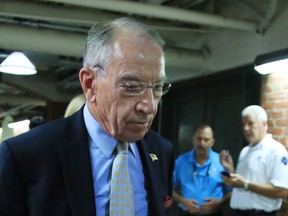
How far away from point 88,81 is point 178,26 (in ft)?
12.4

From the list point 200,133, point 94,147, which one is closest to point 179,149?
point 200,133

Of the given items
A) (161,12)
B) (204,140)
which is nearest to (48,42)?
(161,12)

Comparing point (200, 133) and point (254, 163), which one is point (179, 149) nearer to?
point (200, 133)

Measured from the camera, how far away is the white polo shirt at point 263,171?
118 inches

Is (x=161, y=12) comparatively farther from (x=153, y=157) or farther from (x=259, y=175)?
(x=153, y=157)

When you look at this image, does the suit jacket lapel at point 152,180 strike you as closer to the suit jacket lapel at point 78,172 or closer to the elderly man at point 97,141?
the elderly man at point 97,141

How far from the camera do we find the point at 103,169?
1018 mm

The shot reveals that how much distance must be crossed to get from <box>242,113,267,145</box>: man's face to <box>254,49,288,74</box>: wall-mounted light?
40cm

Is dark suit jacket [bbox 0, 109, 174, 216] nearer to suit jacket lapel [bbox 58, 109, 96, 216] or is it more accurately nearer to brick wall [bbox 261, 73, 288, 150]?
suit jacket lapel [bbox 58, 109, 96, 216]

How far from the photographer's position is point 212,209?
11.3 ft

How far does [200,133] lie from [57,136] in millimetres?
2753

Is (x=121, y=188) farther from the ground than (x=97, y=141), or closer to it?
closer to it

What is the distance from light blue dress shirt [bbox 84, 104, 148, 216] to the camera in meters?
0.99

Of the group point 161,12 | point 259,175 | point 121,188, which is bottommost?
point 259,175
